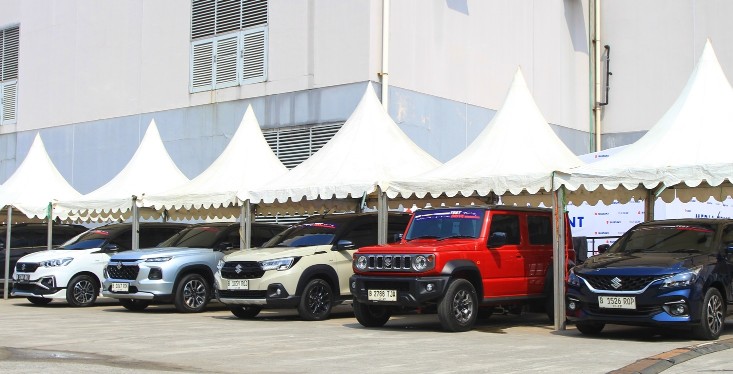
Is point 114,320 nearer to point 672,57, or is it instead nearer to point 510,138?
point 510,138

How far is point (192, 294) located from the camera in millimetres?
17906

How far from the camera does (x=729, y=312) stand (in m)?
13.0

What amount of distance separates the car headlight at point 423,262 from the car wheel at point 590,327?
7.11 ft

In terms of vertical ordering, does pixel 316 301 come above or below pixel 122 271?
below

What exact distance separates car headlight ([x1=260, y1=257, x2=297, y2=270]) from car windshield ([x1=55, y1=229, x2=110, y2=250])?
19.8ft

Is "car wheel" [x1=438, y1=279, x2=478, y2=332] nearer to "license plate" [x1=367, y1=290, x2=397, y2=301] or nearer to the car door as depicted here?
the car door

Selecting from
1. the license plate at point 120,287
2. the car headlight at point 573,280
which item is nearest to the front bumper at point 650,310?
the car headlight at point 573,280

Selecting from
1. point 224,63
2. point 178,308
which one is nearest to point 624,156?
point 178,308

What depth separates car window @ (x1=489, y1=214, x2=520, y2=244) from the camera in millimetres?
14445

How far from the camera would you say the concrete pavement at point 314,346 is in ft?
32.1

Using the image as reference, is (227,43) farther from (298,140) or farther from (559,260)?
(559,260)

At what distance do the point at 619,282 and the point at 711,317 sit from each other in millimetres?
1240

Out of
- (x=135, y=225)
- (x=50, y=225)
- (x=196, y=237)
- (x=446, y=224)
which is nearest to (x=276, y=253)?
(x=446, y=224)

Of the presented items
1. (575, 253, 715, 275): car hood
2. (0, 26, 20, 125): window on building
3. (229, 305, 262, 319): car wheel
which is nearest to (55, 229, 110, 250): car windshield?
(229, 305, 262, 319): car wheel
